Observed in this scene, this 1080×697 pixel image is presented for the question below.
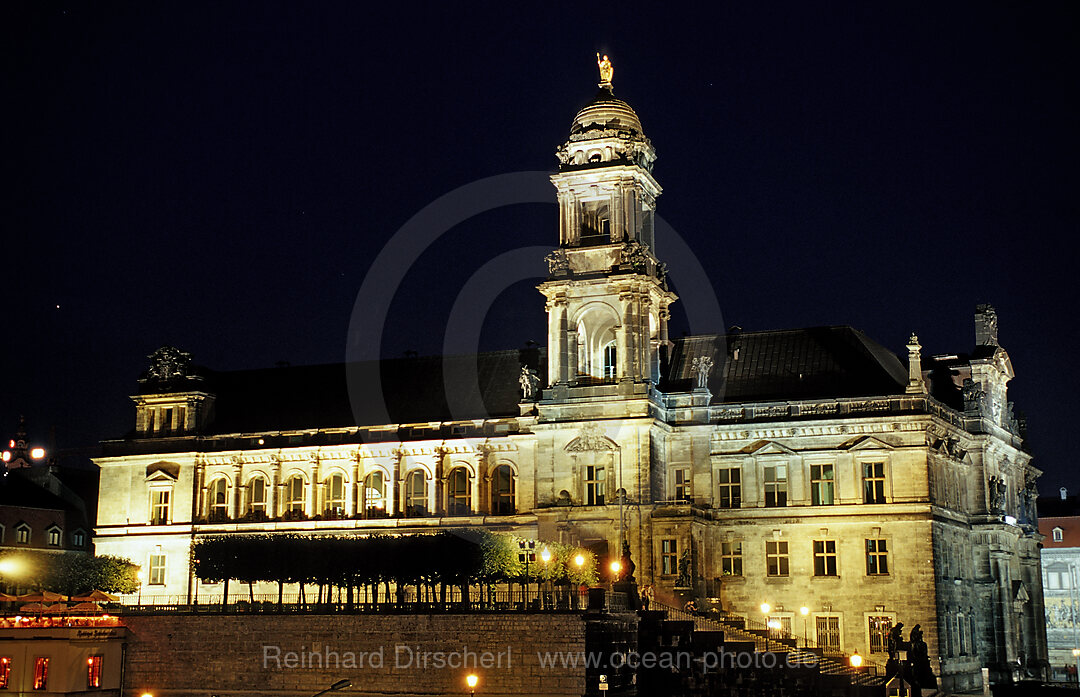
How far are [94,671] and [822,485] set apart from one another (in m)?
35.2

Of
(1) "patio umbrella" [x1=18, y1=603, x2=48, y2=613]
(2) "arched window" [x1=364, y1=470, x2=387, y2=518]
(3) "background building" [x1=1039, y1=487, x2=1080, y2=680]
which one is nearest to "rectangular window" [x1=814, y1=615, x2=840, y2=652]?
(2) "arched window" [x1=364, y1=470, x2=387, y2=518]

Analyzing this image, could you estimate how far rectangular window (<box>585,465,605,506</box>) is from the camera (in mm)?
65500

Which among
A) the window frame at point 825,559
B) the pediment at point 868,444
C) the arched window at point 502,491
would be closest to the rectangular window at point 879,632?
the window frame at point 825,559

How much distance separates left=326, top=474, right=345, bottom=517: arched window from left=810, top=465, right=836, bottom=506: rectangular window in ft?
85.3

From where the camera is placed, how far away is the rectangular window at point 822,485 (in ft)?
216

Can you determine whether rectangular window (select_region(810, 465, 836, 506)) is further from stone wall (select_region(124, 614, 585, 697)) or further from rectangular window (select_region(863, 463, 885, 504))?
stone wall (select_region(124, 614, 585, 697))

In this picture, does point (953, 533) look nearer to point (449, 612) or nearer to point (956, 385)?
point (956, 385)

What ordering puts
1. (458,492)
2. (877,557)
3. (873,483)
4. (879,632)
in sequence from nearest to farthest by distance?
(879,632) → (877,557) → (873,483) → (458,492)

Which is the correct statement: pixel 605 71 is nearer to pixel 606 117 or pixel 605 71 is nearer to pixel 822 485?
pixel 606 117

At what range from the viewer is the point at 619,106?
6944 cm

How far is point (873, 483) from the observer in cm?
6494

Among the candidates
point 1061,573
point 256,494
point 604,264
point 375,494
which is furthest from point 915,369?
point 1061,573

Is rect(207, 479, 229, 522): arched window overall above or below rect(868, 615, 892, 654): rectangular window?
above

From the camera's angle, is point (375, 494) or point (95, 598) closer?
point (95, 598)
